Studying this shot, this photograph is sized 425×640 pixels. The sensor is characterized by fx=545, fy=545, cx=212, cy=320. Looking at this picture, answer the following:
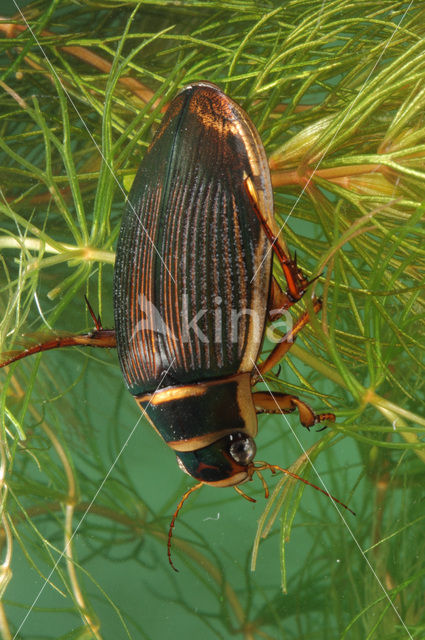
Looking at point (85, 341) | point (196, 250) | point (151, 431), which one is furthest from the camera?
point (151, 431)

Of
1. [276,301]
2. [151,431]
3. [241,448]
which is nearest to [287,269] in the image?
[276,301]

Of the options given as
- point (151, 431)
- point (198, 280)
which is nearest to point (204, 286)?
point (198, 280)

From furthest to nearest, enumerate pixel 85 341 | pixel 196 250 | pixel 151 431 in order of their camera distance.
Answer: pixel 151 431 < pixel 85 341 < pixel 196 250

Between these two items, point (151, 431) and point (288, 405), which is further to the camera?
point (151, 431)

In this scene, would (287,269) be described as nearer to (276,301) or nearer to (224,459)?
(276,301)

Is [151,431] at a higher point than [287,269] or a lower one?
lower

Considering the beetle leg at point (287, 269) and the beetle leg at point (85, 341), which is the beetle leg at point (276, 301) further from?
the beetle leg at point (85, 341)

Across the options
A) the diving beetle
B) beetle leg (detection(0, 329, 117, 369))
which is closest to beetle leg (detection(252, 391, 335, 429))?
the diving beetle

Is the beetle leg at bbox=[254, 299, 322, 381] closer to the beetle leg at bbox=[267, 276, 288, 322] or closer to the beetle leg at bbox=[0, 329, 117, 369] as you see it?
the beetle leg at bbox=[267, 276, 288, 322]
